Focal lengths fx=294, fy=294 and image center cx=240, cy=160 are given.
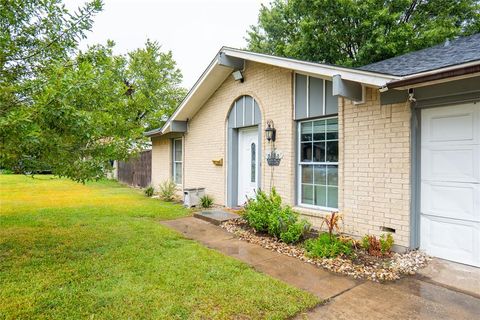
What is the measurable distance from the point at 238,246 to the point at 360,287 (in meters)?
2.37

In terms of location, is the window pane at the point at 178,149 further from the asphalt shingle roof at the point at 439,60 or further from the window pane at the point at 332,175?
the asphalt shingle roof at the point at 439,60

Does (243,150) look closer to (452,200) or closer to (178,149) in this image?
(178,149)

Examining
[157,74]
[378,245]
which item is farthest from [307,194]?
[157,74]

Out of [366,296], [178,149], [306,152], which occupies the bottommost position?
[366,296]

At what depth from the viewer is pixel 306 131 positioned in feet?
22.1

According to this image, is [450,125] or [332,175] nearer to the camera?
[450,125]

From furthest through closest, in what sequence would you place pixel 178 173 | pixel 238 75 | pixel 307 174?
pixel 178 173
pixel 238 75
pixel 307 174

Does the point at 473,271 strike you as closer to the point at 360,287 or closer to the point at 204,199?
the point at 360,287

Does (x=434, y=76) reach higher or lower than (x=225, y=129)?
higher

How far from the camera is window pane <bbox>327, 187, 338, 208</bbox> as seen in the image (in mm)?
6059

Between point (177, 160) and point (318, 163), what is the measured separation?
718 centimetres

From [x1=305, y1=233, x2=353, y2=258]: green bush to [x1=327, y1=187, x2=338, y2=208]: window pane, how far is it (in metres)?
1.06

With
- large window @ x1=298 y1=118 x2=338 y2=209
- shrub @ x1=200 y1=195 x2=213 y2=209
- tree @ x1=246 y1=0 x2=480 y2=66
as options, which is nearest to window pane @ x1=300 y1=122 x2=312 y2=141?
large window @ x1=298 y1=118 x2=338 y2=209

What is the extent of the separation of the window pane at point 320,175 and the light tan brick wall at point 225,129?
0.59 meters
